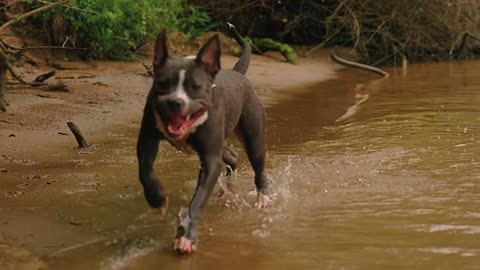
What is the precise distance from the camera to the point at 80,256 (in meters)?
4.13

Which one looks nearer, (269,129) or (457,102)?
(269,129)

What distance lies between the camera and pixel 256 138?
5.63 meters

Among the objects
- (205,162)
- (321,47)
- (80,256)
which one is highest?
(205,162)

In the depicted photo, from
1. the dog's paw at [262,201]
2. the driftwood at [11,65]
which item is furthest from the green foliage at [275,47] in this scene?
the dog's paw at [262,201]

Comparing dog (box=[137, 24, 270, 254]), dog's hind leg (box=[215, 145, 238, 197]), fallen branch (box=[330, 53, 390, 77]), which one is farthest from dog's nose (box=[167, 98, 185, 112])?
fallen branch (box=[330, 53, 390, 77])

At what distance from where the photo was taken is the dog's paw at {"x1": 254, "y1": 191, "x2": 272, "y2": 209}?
5.45 meters

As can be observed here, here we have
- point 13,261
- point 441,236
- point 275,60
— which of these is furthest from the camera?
point 275,60

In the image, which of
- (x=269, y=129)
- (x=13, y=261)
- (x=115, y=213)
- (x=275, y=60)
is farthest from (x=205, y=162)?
(x=275, y=60)

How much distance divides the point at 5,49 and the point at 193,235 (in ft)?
17.4

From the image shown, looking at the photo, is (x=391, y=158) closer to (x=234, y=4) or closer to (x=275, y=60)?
(x=275, y=60)

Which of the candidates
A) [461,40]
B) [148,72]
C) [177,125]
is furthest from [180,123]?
[461,40]

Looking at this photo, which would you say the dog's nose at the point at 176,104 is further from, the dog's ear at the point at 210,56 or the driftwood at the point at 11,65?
the driftwood at the point at 11,65

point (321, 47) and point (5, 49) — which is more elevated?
point (5, 49)

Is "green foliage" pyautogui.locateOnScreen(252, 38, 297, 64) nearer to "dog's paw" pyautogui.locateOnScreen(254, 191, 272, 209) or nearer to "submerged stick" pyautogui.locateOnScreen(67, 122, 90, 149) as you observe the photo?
"submerged stick" pyautogui.locateOnScreen(67, 122, 90, 149)
